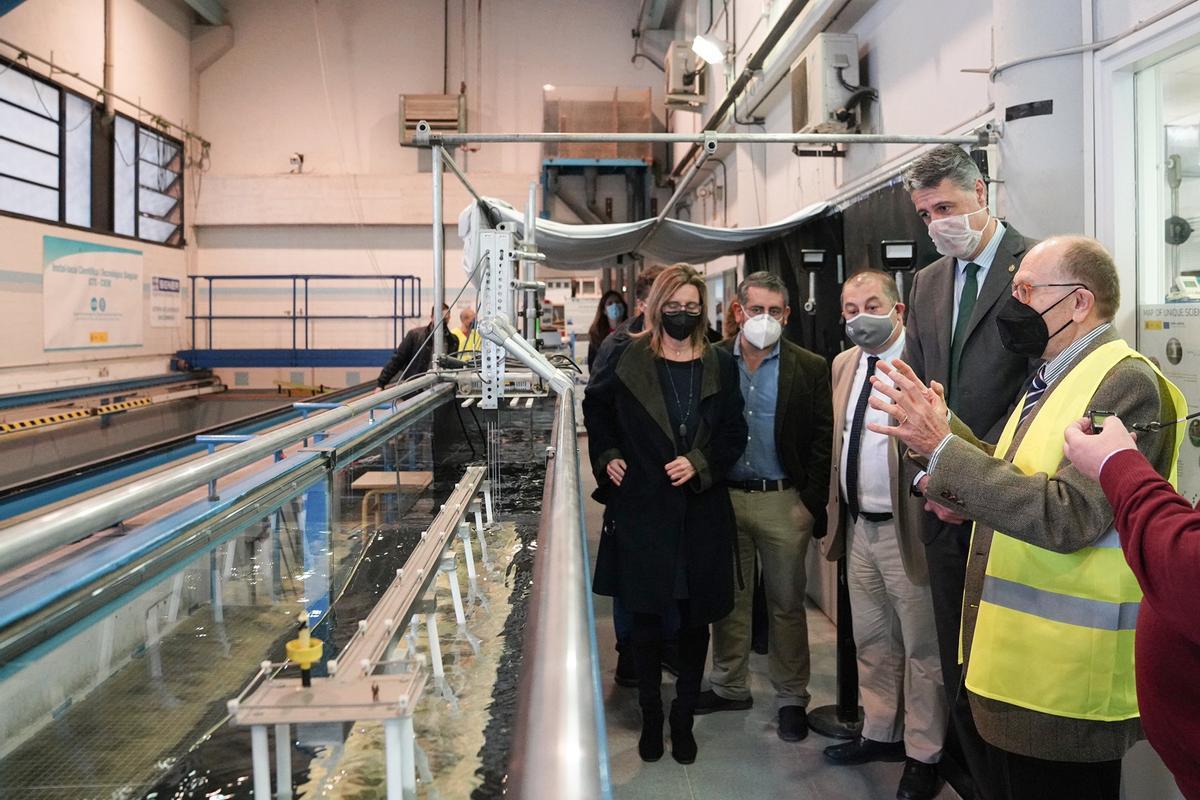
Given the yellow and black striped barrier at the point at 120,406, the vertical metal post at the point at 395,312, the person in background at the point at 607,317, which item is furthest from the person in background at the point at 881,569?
the vertical metal post at the point at 395,312

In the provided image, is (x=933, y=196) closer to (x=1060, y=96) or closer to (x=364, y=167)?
(x=1060, y=96)

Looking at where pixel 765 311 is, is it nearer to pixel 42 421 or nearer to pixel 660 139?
pixel 660 139

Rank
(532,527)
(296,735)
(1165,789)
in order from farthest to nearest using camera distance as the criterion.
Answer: (532,527), (1165,789), (296,735)

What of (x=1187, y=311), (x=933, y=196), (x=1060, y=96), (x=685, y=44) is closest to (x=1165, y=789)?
(x=1187, y=311)

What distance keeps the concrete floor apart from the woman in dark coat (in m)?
0.08

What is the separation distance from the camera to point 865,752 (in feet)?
7.99

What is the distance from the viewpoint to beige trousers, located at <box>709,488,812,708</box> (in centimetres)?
261

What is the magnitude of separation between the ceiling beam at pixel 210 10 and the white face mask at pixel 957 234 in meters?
11.1

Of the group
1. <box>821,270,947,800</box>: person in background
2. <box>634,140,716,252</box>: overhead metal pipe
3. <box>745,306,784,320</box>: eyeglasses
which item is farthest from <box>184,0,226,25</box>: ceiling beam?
<box>821,270,947,800</box>: person in background

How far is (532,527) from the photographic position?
285cm

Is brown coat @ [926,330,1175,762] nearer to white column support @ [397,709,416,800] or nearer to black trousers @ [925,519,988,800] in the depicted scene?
black trousers @ [925,519,988,800]

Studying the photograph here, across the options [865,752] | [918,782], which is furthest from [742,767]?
[918,782]

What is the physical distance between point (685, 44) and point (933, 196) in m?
7.00

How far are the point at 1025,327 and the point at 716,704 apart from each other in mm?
1797
